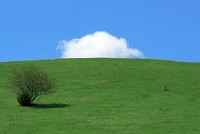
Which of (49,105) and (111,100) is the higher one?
(111,100)

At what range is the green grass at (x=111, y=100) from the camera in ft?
122

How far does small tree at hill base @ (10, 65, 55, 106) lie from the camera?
4917 cm

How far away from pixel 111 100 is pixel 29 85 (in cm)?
772

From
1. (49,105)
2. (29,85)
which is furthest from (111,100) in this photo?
(29,85)

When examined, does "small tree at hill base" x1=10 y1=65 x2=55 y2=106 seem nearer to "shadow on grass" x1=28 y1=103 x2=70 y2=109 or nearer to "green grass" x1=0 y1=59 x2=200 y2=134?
"shadow on grass" x1=28 y1=103 x2=70 y2=109

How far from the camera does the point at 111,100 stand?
49.4 m

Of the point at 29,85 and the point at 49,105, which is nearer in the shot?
the point at 49,105

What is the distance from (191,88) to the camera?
55.8 m

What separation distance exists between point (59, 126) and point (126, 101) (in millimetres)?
12479

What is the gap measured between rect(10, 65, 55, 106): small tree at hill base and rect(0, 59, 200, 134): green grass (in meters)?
1.13

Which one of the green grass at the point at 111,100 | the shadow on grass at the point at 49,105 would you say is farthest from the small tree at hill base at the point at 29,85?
the green grass at the point at 111,100

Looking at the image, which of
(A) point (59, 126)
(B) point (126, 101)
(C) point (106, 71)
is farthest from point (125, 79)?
(A) point (59, 126)

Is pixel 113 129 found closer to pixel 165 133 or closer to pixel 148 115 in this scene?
pixel 165 133

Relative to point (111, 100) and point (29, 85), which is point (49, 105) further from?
point (111, 100)
